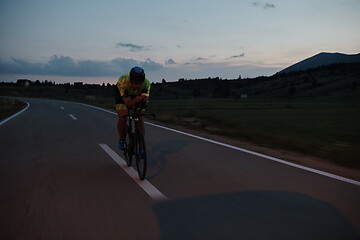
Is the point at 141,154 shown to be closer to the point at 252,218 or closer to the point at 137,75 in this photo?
the point at 137,75

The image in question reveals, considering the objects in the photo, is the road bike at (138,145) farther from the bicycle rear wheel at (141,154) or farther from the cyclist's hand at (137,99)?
the cyclist's hand at (137,99)

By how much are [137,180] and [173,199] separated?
A: 1.20 meters

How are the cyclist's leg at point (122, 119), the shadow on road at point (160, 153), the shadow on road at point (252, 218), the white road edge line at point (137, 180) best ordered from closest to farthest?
the shadow on road at point (252, 218)
the white road edge line at point (137, 180)
the shadow on road at point (160, 153)
the cyclist's leg at point (122, 119)

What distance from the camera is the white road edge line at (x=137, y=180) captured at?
4.59 m

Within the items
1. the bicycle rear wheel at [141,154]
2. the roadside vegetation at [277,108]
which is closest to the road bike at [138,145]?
→ the bicycle rear wheel at [141,154]

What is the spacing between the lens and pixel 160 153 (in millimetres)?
7715

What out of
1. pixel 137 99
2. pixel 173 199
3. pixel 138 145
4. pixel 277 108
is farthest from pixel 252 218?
pixel 277 108

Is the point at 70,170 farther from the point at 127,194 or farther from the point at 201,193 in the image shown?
the point at 201,193

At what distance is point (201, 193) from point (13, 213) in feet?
7.71

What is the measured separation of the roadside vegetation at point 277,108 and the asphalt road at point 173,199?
2.34 metres

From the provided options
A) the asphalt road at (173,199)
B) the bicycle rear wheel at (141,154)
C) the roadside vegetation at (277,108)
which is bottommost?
the roadside vegetation at (277,108)

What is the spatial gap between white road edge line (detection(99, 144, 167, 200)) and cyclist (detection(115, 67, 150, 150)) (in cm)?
48

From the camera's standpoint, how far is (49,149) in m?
8.29

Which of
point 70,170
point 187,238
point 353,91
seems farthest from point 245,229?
point 353,91
